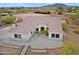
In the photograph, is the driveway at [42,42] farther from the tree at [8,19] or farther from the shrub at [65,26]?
the tree at [8,19]

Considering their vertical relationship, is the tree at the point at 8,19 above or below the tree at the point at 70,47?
above

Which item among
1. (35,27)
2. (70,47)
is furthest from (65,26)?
(35,27)

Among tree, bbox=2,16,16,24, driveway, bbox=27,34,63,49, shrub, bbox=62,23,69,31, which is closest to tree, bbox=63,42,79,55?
driveway, bbox=27,34,63,49

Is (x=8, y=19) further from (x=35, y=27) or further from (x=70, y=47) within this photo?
(x=70, y=47)

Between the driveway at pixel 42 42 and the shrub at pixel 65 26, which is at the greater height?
the shrub at pixel 65 26

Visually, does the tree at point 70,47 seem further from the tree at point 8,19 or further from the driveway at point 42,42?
the tree at point 8,19

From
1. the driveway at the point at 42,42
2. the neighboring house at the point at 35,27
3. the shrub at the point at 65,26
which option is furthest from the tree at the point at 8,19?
the shrub at the point at 65,26

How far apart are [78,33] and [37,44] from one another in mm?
528

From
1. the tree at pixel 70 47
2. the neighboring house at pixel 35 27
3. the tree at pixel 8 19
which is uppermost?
the tree at pixel 8 19

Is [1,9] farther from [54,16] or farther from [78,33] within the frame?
[78,33]

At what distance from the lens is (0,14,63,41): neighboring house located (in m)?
2.02

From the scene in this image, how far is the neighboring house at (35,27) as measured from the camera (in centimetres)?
202

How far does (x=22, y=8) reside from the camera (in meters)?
2.09

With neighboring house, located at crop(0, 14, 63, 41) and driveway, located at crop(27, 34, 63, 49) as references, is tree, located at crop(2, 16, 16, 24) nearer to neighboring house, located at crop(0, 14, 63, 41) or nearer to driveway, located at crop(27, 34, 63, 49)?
neighboring house, located at crop(0, 14, 63, 41)
